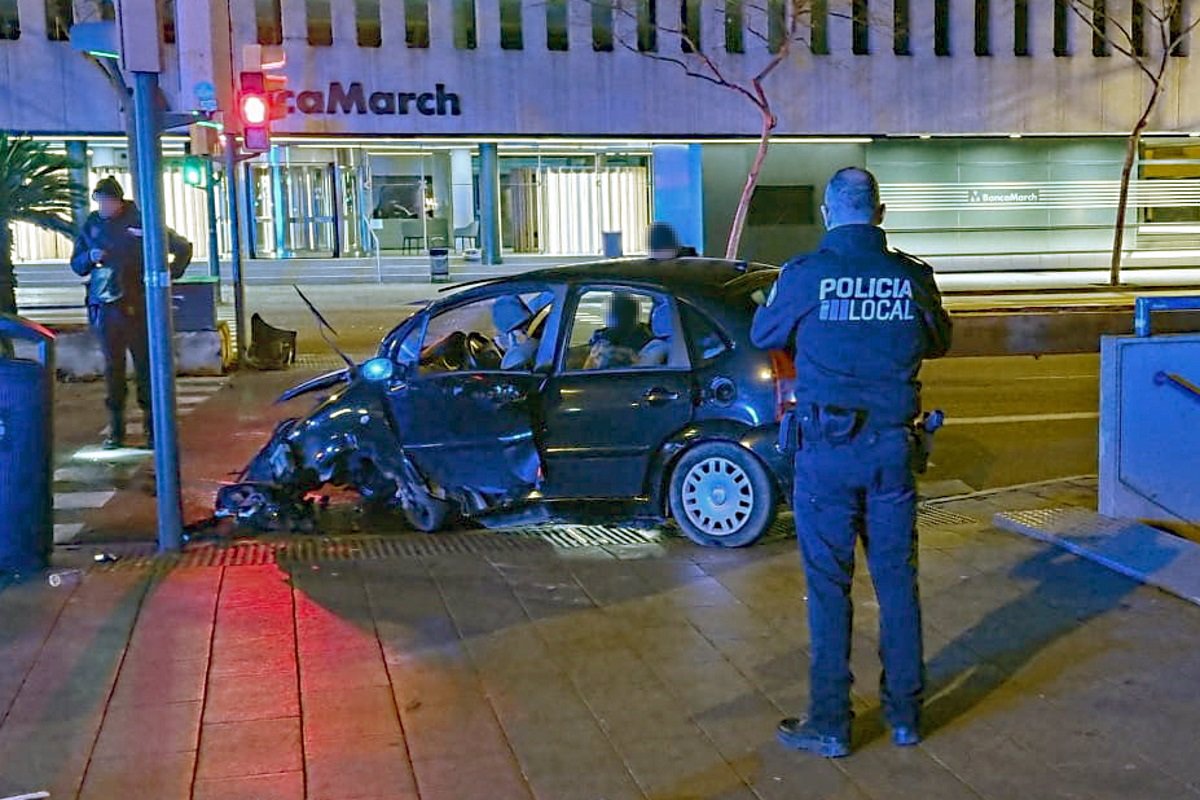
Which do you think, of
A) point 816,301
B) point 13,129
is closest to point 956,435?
point 816,301

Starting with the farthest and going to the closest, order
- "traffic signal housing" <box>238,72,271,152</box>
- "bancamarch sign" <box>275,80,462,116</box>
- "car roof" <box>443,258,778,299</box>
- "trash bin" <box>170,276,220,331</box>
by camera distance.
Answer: "bancamarch sign" <box>275,80,462,116</box> → "trash bin" <box>170,276,220,331</box> → "traffic signal housing" <box>238,72,271,152</box> → "car roof" <box>443,258,778,299</box>

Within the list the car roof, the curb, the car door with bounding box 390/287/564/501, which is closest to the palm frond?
the car door with bounding box 390/287/564/501

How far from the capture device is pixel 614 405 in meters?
7.60

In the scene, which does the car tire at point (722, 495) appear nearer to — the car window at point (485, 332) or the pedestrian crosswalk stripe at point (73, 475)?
the car window at point (485, 332)

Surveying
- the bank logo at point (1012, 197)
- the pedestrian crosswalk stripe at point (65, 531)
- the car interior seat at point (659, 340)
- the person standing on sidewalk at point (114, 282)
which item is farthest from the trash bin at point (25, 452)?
the bank logo at point (1012, 197)

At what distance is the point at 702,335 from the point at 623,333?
1.88ft

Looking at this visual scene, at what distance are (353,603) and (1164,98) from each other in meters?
35.2

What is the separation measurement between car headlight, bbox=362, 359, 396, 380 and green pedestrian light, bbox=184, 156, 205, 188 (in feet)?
46.8

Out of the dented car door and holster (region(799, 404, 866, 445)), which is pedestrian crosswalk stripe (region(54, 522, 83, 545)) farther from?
holster (region(799, 404, 866, 445))

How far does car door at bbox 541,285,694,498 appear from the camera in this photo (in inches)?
297

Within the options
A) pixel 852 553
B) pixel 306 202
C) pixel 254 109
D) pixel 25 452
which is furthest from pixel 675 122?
pixel 852 553

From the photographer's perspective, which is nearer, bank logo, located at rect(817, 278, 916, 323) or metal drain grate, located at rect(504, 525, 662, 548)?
bank logo, located at rect(817, 278, 916, 323)

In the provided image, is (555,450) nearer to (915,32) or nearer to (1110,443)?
(1110,443)

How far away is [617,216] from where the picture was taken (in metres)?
37.6
